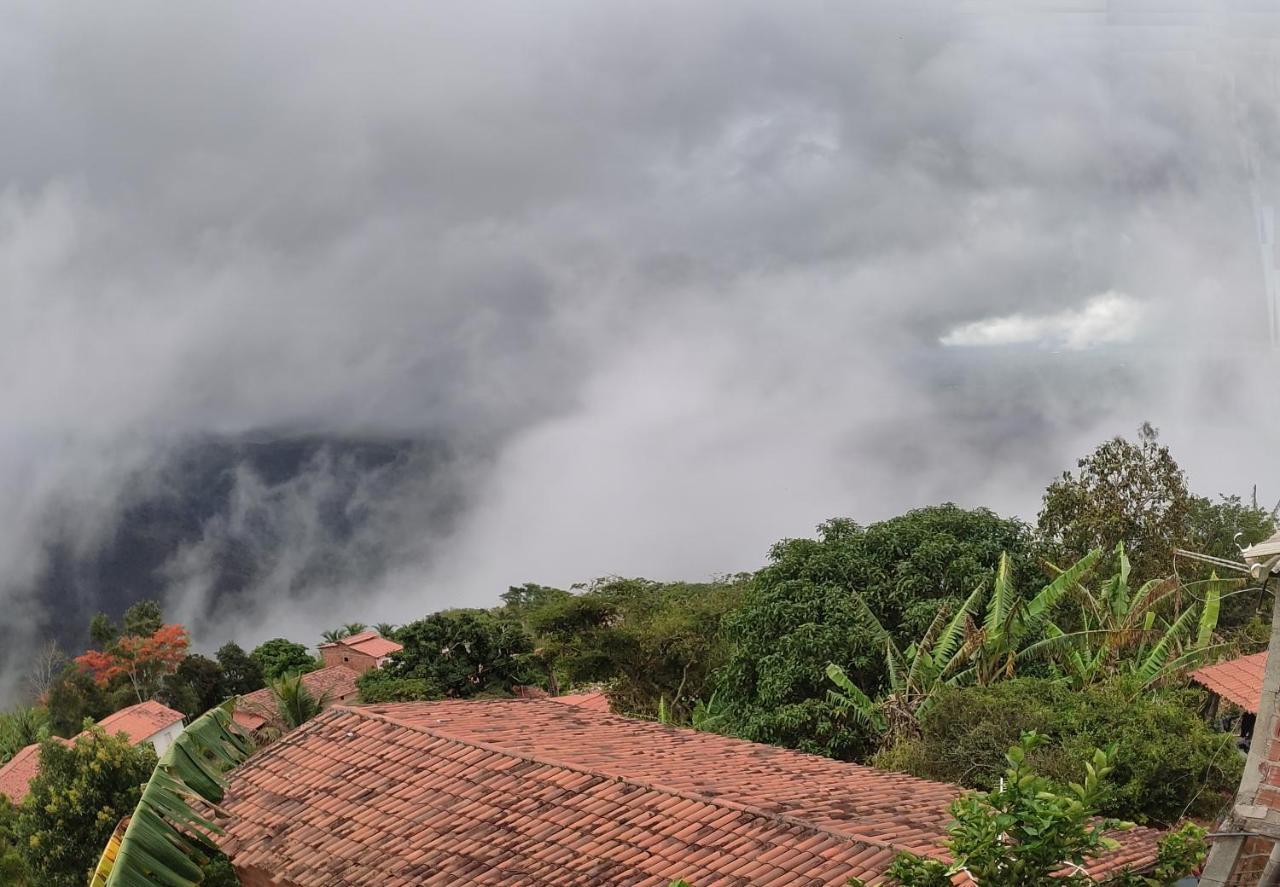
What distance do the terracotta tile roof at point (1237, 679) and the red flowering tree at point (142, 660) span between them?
48154 mm

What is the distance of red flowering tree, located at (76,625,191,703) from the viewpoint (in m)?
52.7

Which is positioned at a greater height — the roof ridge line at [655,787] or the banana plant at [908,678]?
the banana plant at [908,678]

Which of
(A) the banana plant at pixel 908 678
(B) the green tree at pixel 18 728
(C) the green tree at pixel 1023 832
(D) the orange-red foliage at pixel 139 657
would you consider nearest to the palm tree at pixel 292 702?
(A) the banana plant at pixel 908 678

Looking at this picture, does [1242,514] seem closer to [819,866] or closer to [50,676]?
[819,866]

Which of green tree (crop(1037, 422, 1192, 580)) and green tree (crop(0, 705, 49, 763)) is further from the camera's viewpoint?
green tree (crop(0, 705, 49, 763))

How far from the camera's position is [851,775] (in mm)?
10484

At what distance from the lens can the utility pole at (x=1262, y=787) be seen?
4098 mm

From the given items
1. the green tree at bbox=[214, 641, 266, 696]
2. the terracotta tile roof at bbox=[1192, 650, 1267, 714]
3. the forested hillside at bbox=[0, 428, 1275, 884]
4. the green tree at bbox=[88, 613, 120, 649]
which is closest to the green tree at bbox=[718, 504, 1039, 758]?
the forested hillside at bbox=[0, 428, 1275, 884]

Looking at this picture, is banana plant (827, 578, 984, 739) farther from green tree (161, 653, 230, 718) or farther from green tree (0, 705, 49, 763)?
green tree (161, 653, 230, 718)

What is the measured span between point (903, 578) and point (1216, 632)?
313 inches

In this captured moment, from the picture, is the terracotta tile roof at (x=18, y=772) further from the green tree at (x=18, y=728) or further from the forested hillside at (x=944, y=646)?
the forested hillside at (x=944, y=646)

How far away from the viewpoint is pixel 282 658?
55625 millimetres

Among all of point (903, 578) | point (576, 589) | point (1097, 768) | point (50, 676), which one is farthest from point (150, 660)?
point (1097, 768)

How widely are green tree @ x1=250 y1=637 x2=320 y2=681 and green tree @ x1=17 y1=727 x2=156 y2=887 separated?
43.4 m
